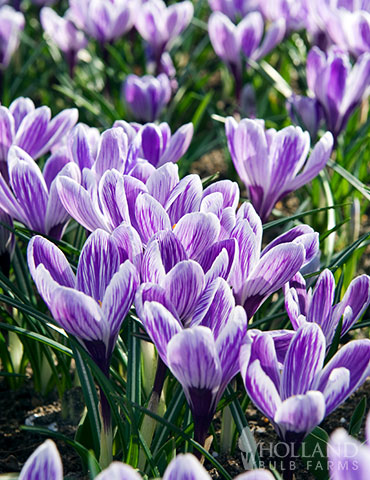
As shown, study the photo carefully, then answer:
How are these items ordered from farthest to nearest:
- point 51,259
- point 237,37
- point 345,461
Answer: point 237,37 < point 51,259 < point 345,461

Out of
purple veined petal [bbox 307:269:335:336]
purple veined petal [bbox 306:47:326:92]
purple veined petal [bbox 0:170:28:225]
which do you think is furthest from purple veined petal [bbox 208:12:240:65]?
purple veined petal [bbox 307:269:335:336]

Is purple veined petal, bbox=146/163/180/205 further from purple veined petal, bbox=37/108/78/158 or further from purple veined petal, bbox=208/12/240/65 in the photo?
purple veined petal, bbox=208/12/240/65

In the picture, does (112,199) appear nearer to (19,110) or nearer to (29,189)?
(29,189)

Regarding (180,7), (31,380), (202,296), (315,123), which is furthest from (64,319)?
(180,7)

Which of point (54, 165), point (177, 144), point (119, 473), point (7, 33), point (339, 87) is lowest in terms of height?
point (119, 473)

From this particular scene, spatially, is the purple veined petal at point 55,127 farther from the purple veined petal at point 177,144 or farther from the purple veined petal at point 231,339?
the purple veined petal at point 231,339

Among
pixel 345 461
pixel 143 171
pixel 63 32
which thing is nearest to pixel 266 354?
pixel 345 461

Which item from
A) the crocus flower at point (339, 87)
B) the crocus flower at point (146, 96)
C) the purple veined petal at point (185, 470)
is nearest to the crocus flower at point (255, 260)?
the purple veined petal at point (185, 470)
